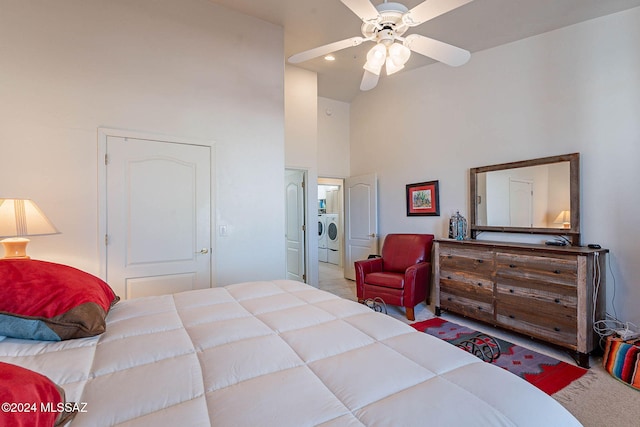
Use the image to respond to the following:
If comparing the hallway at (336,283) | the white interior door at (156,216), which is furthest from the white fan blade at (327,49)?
the hallway at (336,283)

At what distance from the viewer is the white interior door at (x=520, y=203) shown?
3.15 metres

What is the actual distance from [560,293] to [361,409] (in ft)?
8.50

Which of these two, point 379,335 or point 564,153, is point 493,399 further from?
point 564,153

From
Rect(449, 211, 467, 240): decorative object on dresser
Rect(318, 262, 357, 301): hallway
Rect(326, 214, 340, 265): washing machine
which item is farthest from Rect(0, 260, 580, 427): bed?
Rect(326, 214, 340, 265): washing machine

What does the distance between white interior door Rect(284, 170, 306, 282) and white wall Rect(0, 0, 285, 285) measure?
118 centimetres

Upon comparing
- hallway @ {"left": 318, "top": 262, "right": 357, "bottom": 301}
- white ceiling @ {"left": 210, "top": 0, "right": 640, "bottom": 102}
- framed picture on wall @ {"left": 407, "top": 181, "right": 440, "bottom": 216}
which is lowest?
hallway @ {"left": 318, "top": 262, "right": 357, "bottom": 301}

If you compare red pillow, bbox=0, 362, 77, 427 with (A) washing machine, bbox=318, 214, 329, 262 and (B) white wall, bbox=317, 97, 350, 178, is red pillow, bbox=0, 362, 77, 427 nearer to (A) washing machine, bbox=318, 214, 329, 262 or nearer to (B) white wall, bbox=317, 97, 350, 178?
(B) white wall, bbox=317, 97, 350, 178

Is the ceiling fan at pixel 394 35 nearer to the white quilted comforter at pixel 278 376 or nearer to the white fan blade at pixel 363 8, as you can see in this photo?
the white fan blade at pixel 363 8

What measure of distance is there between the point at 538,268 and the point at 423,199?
180 cm

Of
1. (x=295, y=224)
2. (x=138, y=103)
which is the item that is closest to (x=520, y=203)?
(x=295, y=224)

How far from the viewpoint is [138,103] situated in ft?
8.86

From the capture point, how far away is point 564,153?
2916 mm

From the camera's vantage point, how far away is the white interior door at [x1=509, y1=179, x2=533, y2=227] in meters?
3.15

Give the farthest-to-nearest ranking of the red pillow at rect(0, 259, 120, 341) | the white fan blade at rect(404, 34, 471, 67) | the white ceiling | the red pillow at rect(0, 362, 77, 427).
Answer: the white ceiling < the white fan blade at rect(404, 34, 471, 67) < the red pillow at rect(0, 259, 120, 341) < the red pillow at rect(0, 362, 77, 427)
